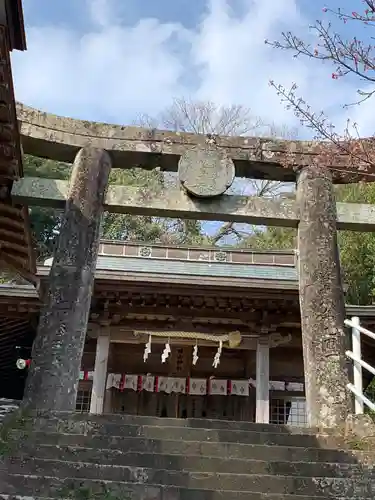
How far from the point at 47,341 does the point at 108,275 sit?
4.01m

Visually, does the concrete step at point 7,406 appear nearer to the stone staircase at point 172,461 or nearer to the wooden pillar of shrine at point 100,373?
the stone staircase at point 172,461

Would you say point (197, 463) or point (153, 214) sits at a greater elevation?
point (153, 214)

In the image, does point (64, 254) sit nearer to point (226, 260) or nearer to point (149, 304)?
point (149, 304)

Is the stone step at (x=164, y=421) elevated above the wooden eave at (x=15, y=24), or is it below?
below

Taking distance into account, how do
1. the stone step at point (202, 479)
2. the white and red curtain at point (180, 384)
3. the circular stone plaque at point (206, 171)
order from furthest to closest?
the white and red curtain at point (180, 384)
the circular stone plaque at point (206, 171)
the stone step at point (202, 479)

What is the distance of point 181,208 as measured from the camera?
7.95 m

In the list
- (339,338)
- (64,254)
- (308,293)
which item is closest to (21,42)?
(64,254)

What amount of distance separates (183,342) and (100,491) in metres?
7.55

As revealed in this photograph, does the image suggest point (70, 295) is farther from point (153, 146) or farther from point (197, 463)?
point (197, 463)

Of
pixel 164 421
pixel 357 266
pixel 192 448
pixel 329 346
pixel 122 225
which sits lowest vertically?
pixel 192 448

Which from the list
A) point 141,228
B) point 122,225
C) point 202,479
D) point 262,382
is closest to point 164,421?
point 202,479

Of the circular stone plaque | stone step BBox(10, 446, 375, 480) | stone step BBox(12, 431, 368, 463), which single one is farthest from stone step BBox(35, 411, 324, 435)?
the circular stone plaque

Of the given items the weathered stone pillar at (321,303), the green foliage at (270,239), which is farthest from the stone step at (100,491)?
the green foliage at (270,239)

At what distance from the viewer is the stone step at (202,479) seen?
4430 millimetres
